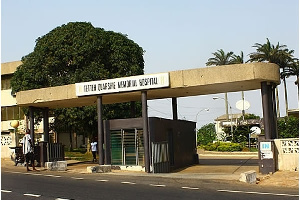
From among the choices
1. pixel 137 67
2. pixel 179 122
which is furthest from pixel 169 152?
pixel 137 67

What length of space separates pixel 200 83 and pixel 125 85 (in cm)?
373

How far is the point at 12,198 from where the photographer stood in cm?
1140

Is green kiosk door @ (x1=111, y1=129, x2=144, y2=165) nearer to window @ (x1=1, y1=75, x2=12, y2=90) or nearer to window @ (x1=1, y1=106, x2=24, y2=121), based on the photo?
window @ (x1=1, y1=75, x2=12, y2=90)

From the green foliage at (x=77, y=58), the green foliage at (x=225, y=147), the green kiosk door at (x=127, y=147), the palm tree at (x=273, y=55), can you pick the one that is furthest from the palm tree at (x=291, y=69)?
the green kiosk door at (x=127, y=147)

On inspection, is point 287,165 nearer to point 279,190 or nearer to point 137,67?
point 279,190

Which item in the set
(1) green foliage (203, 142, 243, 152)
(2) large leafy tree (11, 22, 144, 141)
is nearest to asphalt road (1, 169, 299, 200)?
(2) large leafy tree (11, 22, 144, 141)

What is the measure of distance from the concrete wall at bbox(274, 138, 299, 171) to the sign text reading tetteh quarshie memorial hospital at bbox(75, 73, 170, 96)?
572 cm

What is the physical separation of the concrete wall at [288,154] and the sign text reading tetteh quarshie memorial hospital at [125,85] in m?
5.72

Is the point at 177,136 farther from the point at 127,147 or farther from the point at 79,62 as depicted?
the point at 79,62

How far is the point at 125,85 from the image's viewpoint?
22203 millimetres

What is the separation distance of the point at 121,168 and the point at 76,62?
15.0 metres

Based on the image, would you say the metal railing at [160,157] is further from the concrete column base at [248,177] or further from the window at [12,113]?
the window at [12,113]

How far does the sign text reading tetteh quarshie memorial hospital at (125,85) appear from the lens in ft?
70.5

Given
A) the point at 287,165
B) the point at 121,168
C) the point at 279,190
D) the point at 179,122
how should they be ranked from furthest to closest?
the point at 179,122, the point at 121,168, the point at 287,165, the point at 279,190
